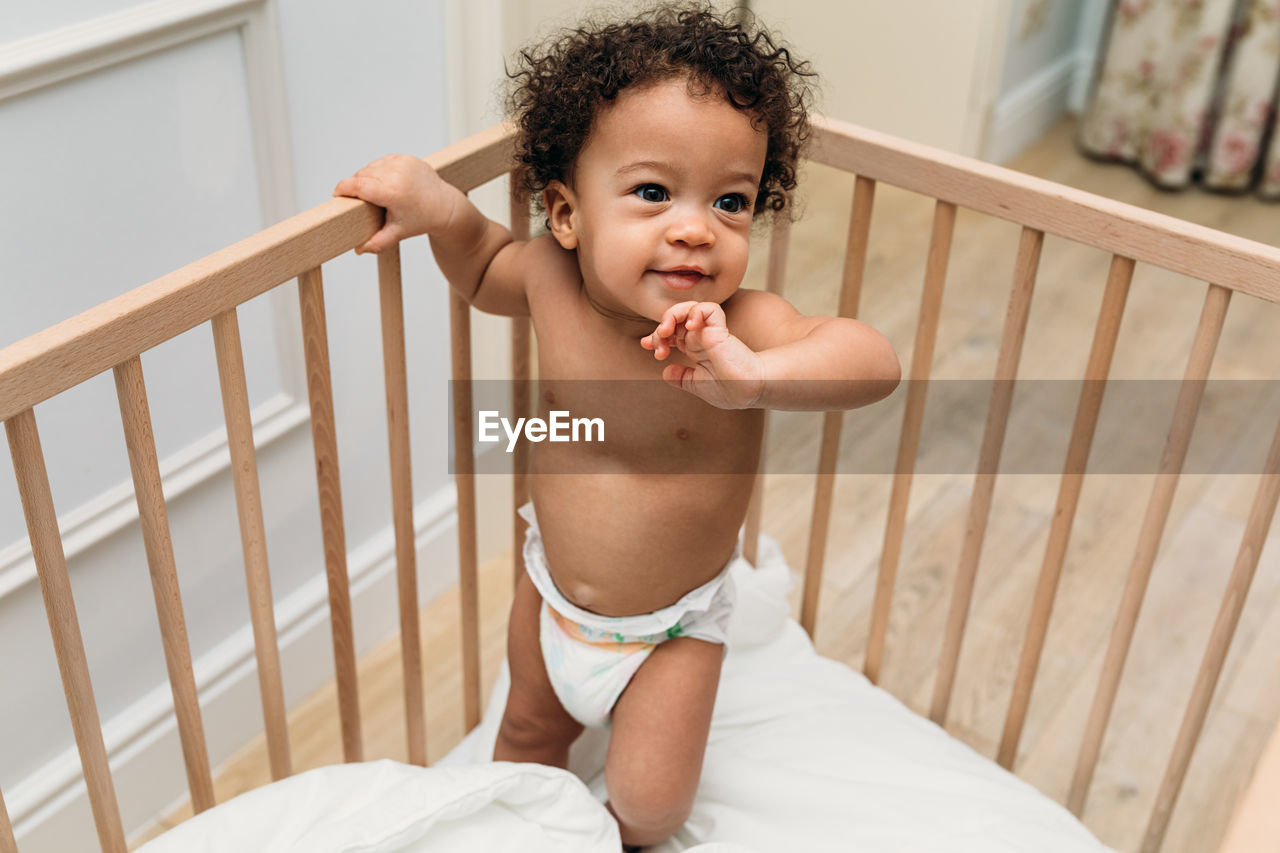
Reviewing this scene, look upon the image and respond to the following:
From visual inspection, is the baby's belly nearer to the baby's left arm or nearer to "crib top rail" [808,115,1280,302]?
the baby's left arm

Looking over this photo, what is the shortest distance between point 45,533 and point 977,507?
75 cm

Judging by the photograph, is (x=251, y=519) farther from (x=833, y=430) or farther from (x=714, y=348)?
(x=833, y=430)

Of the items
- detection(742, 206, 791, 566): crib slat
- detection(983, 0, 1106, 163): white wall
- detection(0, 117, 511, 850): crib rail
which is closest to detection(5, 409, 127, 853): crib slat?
detection(0, 117, 511, 850): crib rail

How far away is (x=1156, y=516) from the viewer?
3.48ft

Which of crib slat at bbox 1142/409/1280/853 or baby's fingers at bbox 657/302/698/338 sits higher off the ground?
baby's fingers at bbox 657/302/698/338

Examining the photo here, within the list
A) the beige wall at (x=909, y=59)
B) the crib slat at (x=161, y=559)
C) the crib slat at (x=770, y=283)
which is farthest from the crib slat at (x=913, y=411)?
the beige wall at (x=909, y=59)

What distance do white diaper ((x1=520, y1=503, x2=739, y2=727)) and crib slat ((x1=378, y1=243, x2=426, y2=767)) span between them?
119 mm

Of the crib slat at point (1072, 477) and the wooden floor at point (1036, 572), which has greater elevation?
the crib slat at point (1072, 477)

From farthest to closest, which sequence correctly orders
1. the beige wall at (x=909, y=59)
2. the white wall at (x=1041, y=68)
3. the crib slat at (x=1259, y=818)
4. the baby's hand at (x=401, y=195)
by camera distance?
the white wall at (x=1041, y=68)
the beige wall at (x=909, y=59)
the baby's hand at (x=401, y=195)
the crib slat at (x=1259, y=818)

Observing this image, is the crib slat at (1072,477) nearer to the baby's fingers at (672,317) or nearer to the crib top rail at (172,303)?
the baby's fingers at (672,317)

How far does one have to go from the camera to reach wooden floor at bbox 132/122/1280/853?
153cm

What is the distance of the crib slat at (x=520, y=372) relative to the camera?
44.3 inches

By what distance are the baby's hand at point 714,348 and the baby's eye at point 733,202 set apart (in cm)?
11

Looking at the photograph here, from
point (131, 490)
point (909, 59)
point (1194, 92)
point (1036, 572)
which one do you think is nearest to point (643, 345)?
point (131, 490)
